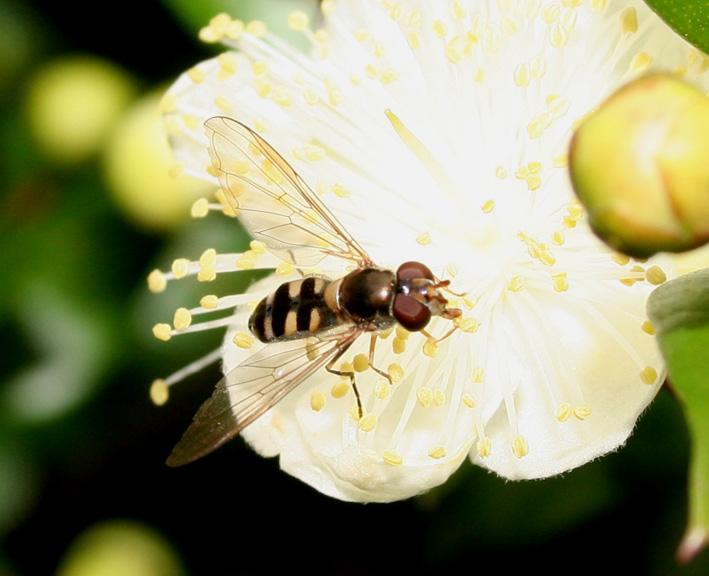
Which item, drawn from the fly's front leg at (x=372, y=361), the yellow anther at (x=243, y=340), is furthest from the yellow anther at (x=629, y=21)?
the yellow anther at (x=243, y=340)

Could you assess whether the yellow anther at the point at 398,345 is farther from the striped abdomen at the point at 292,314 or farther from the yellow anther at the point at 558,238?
the yellow anther at the point at 558,238

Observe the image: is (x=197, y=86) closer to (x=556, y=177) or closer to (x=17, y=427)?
(x=556, y=177)

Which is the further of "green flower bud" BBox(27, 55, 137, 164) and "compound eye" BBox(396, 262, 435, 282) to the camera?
"green flower bud" BBox(27, 55, 137, 164)

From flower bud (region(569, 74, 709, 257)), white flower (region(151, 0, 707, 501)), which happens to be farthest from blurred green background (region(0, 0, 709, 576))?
flower bud (region(569, 74, 709, 257))

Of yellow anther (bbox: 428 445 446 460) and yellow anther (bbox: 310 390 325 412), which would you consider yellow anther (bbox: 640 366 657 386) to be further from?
yellow anther (bbox: 310 390 325 412)

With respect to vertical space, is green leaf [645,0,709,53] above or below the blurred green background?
above

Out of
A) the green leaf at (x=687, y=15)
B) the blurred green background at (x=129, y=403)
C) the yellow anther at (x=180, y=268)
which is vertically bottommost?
the blurred green background at (x=129, y=403)

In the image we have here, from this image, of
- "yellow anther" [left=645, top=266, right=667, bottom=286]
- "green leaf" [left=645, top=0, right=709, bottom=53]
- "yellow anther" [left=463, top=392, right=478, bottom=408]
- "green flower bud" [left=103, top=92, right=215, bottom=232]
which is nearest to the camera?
"green leaf" [left=645, top=0, right=709, bottom=53]
